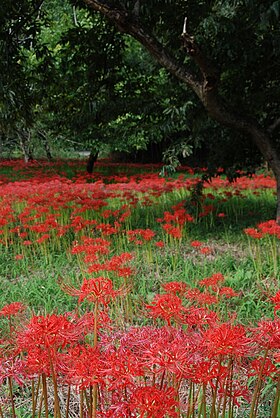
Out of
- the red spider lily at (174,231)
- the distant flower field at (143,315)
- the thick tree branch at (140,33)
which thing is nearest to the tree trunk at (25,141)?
the distant flower field at (143,315)

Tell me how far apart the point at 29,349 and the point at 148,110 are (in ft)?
21.9

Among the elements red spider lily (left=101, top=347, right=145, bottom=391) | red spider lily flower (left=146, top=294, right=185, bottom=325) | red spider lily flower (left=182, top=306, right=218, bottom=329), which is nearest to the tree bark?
red spider lily flower (left=182, top=306, right=218, bottom=329)

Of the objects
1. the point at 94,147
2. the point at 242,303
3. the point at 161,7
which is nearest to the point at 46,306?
the point at 242,303

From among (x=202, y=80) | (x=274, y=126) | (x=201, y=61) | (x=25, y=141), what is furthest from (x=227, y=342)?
(x=25, y=141)

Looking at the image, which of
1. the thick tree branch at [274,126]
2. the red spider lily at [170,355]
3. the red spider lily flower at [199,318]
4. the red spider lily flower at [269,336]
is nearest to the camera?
the red spider lily at [170,355]

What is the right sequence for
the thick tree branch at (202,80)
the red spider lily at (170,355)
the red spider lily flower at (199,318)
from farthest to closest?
the thick tree branch at (202,80) < the red spider lily flower at (199,318) < the red spider lily at (170,355)

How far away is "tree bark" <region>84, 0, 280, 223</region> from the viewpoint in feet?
18.8

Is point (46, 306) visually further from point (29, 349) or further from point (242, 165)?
point (242, 165)

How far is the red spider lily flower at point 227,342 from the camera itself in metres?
1.08

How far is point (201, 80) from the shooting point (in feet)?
19.8

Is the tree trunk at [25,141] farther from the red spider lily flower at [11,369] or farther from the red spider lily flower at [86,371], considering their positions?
the red spider lily flower at [86,371]

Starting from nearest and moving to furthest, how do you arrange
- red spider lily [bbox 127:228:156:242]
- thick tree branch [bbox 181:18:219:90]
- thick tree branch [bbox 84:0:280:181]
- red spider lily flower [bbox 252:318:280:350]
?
red spider lily flower [bbox 252:318:280:350] < red spider lily [bbox 127:228:156:242] < thick tree branch [bbox 181:18:219:90] < thick tree branch [bbox 84:0:280:181]

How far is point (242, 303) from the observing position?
152 inches

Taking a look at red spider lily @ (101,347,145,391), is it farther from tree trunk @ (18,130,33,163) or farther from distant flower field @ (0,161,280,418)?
tree trunk @ (18,130,33,163)
